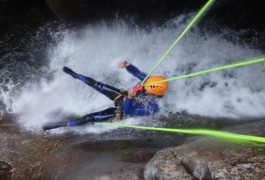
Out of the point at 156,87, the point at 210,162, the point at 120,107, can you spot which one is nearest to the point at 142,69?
the point at 120,107

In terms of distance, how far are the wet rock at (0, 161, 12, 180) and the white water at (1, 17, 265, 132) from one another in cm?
163

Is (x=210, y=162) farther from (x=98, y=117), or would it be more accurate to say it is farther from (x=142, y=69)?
(x=142, y=69)

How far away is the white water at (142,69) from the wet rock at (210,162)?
8.76 ft

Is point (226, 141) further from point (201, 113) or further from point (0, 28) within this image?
point (0, 28)

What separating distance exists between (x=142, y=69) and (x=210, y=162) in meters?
4.84

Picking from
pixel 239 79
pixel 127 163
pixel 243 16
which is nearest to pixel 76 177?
pixel 127 163

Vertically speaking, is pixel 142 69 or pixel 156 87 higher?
pixel 142 69

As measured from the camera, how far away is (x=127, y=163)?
400 centimetres

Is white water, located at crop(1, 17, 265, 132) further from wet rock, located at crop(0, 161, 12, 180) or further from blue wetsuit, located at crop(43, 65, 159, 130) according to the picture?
wet rock, located at crop(0, 161, 12, 180)

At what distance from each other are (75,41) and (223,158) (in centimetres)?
626

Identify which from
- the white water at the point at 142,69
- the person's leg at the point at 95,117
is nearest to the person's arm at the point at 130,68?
the person's leg at the point at 95,117

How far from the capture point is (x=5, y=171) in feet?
15.7

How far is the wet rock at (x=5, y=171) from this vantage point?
4695mm

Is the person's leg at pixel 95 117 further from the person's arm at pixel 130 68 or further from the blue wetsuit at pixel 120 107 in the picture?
the person's arm at pixel 130 68
